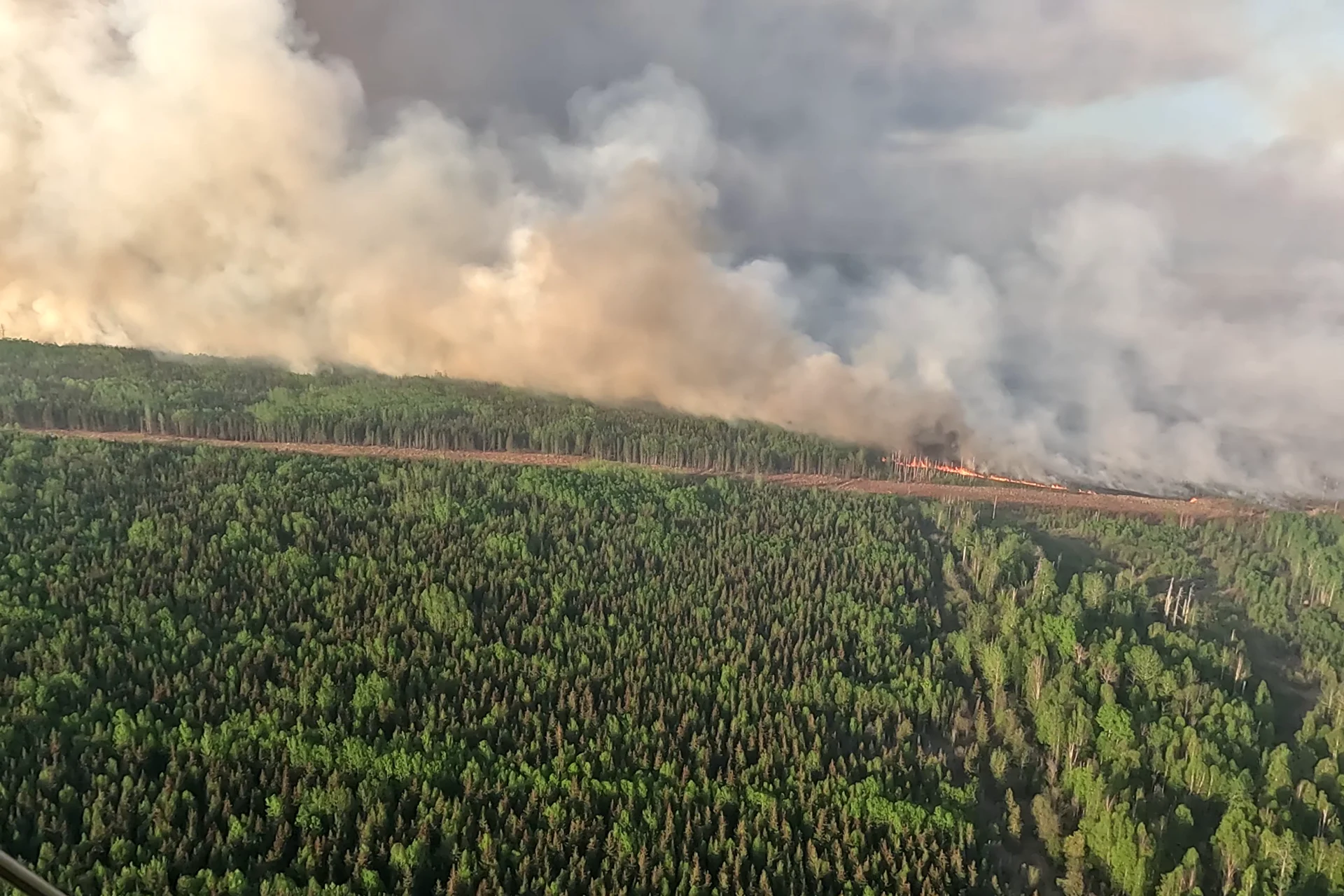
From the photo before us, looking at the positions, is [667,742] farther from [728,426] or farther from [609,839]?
[728,426]

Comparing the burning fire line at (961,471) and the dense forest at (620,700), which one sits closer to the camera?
the dense forest at (620,700)

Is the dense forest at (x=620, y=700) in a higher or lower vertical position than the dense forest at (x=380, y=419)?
lower

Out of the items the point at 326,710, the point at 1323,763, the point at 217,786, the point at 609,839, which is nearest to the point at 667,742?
the point at 609,839

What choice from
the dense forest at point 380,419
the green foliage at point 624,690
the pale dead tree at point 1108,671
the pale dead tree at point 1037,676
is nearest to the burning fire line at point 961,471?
the dense forest at point 380,419

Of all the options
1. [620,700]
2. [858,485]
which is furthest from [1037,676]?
[858,485]

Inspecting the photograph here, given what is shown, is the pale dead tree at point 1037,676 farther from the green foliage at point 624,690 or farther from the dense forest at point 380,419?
the dense forest at point 380,419

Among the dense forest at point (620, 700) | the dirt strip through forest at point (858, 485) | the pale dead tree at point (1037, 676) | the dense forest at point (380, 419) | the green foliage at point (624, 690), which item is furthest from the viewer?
the dense forest at point (380, 419)

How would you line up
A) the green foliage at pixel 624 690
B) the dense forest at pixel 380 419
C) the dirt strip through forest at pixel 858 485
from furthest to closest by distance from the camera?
1. the dense forest at pixel 380 419
2. the dirt strip through forest at pixel 858 485
3. the green foliage at pixel 624 690
